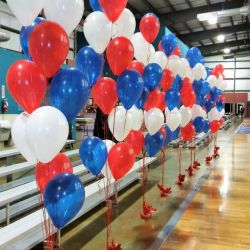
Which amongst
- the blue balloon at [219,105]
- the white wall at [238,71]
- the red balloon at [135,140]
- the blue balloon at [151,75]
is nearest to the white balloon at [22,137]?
the red balloon at [135,140]

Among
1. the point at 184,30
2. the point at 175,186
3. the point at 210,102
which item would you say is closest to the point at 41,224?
the point at 175,186

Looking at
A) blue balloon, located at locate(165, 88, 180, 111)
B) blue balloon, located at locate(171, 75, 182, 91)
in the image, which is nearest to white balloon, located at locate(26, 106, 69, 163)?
blue balloon, located at locate(165, 88, 180, 111)

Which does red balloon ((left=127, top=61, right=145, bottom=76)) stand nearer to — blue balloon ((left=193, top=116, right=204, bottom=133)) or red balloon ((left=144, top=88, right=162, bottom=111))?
red balloon ((left=144, top=88, right=162, bottom=111))

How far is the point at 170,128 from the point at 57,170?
2.53 metres

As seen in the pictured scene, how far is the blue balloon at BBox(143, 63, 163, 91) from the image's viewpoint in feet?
11.5

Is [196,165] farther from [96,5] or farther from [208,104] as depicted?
[96,5]

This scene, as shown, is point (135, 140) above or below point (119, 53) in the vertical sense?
below

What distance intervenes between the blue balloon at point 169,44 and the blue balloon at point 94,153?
214cm

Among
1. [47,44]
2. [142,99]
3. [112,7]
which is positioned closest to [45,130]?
[47,44]

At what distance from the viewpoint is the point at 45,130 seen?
1.79 m

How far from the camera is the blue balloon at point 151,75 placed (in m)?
3.51

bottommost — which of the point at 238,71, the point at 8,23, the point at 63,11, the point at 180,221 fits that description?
the point at 180,221

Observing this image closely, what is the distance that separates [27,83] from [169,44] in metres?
2.84

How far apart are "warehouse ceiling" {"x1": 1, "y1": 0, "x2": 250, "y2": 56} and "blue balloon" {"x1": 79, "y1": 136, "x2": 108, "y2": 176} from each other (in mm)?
7870
